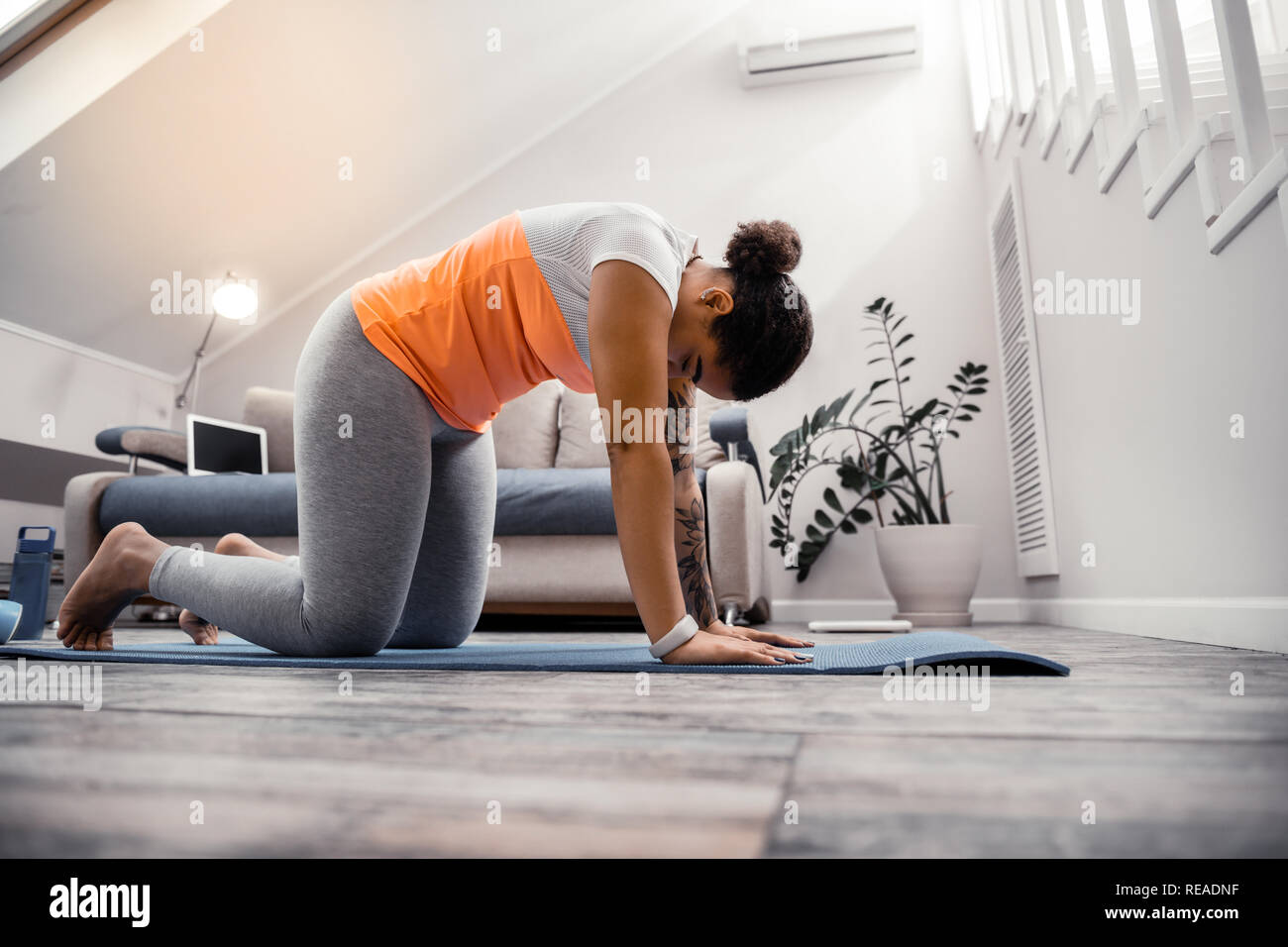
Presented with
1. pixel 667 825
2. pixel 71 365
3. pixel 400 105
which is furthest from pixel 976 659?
pixel 71 365

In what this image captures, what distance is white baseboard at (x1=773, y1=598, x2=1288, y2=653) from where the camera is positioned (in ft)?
4.03

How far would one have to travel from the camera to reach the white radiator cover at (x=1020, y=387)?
2.69 metres

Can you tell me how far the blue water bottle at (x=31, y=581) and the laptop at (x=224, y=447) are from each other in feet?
3.93

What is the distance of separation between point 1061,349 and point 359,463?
2069mm

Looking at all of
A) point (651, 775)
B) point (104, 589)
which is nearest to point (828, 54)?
point (104, 589)

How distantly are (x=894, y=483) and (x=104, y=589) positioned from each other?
257 cm

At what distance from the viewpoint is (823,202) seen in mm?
3674

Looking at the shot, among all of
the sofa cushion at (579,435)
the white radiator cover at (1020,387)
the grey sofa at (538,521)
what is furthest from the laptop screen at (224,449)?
the white radiator cover at (1020,387)

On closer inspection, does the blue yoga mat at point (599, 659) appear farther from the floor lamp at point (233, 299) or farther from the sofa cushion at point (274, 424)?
the floor lamp at point (233, 299)

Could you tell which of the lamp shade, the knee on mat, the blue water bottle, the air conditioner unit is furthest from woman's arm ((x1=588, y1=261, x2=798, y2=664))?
the air conditioner unit

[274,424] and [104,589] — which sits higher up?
[274,424]

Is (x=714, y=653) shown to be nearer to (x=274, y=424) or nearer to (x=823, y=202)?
(x=274, y=424)

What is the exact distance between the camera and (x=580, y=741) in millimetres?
550

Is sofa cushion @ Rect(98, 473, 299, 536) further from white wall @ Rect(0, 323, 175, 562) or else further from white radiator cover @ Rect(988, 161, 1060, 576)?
white radiator cover @ Rect(988, 161, 1060, 576)
